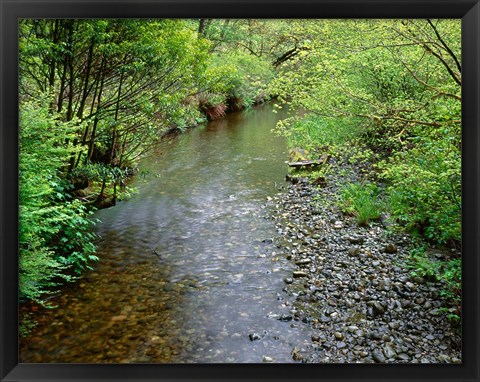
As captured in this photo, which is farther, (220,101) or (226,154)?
(220,101)

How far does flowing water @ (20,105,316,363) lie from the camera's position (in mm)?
3342

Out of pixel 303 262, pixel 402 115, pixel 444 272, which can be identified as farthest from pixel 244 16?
pixel 303 262

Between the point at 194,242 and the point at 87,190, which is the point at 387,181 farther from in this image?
the point at 87,190

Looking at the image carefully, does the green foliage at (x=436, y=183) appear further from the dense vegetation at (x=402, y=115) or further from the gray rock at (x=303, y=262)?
the gray rock at (x=303, y=262)

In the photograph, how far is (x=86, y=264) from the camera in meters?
4.49

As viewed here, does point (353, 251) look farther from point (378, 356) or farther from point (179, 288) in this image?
point (179, 288)

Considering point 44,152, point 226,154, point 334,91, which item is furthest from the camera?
point 226,154

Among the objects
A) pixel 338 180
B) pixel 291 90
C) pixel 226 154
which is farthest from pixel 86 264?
pixel 226 154

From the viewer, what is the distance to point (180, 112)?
6.55 m

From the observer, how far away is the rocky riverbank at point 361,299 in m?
3.06

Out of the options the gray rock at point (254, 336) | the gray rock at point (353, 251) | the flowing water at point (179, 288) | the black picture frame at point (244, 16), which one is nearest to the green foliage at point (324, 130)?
the gray rock at point (353, 251)

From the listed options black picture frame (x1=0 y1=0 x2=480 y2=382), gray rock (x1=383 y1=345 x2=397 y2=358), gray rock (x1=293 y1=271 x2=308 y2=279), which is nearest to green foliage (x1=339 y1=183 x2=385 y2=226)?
gray rock (x1=293 y1=271 x2=308 y2=279)

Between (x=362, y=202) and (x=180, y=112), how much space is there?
3.05 m
